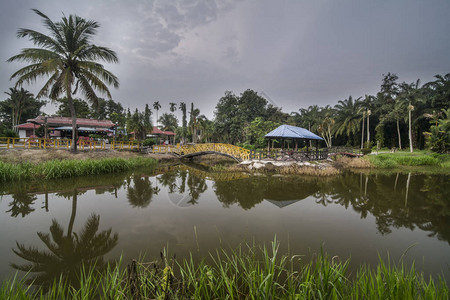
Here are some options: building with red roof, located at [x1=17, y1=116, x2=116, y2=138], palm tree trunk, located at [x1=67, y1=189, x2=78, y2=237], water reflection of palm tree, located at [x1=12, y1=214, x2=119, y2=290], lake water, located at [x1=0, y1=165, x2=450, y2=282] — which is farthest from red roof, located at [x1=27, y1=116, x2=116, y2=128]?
water reflection of palm tree, located at [x1=12, y1=214, x2=119, y2=290]

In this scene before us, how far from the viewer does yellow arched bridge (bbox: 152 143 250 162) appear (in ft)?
59.0

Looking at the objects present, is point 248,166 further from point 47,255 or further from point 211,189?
point 47,255

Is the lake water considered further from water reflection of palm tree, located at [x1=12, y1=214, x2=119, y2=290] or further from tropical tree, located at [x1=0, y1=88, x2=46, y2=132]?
tropical tree, located at [x1=0, y1=88, x2=46, y2=132]

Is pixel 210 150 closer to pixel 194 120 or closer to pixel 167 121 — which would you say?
pixel 194 120

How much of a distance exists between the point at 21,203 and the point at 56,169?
434cm

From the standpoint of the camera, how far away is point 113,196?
7.96m

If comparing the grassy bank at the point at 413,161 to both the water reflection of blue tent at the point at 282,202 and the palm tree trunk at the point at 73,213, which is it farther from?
the palm tree trunk at the point at 73,213

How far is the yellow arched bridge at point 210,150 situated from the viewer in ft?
59.0

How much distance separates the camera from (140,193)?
339 inches

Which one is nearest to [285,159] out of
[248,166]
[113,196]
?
[248,166]

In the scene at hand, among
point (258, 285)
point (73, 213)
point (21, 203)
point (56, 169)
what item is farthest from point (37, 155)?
point (258, 285)

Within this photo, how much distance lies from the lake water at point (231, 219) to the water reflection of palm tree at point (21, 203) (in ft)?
0.10

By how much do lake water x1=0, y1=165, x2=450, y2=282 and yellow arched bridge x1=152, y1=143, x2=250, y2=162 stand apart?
805 cm

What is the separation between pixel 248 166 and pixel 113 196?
32.8 feet
